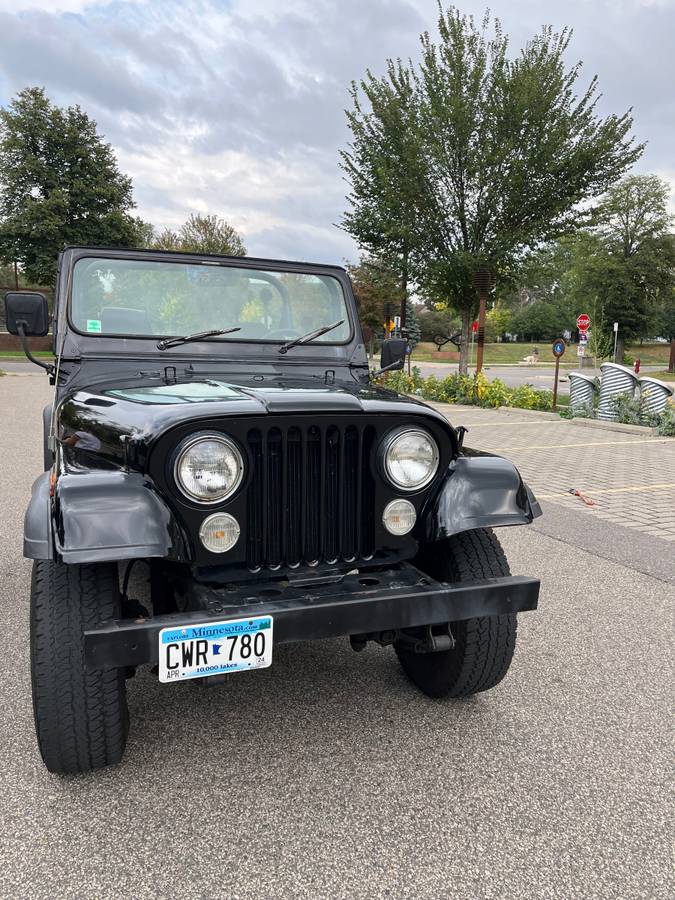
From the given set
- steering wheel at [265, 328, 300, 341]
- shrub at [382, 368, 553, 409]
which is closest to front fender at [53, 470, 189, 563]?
steering wheel at [265, 328, 300, 341]

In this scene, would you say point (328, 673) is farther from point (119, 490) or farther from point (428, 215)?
point (428, 215)

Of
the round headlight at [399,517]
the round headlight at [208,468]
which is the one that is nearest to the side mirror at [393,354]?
the round headlight at [399,517]

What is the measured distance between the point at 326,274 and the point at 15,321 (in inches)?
62.5

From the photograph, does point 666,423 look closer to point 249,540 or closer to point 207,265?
point 207,265

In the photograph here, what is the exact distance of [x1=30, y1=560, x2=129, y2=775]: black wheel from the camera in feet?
6.39

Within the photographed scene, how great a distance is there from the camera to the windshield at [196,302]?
125 inches

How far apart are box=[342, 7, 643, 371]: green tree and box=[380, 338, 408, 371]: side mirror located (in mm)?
12813

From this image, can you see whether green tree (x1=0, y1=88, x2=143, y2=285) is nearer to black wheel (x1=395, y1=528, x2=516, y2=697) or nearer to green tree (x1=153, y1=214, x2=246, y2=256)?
green tree (x1=153, y1=214, x2=246, y2=256)

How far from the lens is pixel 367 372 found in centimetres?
346

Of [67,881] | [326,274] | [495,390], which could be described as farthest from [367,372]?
[495,390]

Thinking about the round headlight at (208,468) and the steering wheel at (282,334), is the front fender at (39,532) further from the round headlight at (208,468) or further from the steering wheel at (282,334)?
the steering wheel at (282,334)

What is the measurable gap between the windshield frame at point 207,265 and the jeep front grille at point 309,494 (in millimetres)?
1193

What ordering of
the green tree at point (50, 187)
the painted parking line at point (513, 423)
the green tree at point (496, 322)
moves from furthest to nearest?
the green tree at point (496, 322), the green tree at point (50, 187), the painted parking line at point (513, 423)

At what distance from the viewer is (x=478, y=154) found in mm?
15242
